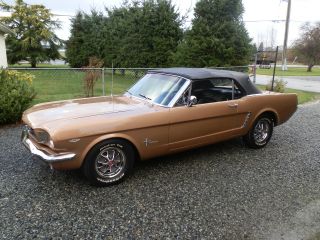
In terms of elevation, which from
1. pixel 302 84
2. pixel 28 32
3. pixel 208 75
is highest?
pixel 28 32

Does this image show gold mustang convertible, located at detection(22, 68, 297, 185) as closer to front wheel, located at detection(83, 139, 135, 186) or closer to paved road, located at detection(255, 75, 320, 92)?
front wheel, located at detection(83, 139, 135, 186)

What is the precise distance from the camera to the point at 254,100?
5062 millimetres

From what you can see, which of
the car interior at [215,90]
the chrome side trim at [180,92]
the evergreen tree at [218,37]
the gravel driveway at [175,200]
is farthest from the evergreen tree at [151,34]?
the gravel driveway at [175,200]

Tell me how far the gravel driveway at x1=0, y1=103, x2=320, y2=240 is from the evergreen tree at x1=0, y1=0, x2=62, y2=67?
24.6 meters

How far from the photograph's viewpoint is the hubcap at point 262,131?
17.5ft

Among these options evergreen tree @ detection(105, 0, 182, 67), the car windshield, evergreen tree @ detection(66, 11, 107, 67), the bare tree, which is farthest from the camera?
the bare tree

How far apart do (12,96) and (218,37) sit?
30.7 feet

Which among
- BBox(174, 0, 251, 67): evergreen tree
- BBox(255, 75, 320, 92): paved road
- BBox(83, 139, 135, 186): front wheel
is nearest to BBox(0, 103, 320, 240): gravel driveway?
BBox(83, 139, 135, 186): front wheel

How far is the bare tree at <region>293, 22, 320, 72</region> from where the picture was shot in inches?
1494

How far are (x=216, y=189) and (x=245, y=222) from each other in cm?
74

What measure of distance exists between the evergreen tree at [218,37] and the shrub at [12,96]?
7.99m

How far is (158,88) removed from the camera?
180 inches

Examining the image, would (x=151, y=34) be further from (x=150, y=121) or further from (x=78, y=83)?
(x=150, y=121)

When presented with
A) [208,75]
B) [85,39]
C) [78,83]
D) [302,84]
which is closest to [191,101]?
[208,75]
